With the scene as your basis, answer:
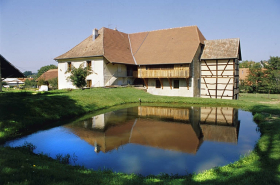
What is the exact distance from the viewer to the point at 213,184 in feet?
16.3

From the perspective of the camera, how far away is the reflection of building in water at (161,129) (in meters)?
9.65

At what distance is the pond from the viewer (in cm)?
736

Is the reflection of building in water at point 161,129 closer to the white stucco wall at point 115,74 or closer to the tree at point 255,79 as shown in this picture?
the white stucco wall at point 115,74

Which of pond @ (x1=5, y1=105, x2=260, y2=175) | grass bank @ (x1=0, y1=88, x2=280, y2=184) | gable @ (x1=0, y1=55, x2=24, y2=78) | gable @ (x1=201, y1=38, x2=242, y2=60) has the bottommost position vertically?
pond @ (x1=5, y1=105, x2=260, y2=175)

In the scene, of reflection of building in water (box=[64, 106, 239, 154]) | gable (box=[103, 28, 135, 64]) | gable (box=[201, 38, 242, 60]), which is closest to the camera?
reflection of building in water (box=[64, 106, 239, 154])

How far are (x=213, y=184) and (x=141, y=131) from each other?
22.2 ft

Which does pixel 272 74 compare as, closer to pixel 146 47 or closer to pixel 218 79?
pixel 218 79

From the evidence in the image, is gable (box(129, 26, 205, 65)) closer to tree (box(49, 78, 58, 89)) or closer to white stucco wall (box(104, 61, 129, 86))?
white stucco wall (box(104, 61, 129, 86))

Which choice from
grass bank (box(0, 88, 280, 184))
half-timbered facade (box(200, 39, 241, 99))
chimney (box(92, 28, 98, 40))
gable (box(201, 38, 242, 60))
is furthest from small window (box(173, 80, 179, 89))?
grass bank (box(0, 88, 280, 184))

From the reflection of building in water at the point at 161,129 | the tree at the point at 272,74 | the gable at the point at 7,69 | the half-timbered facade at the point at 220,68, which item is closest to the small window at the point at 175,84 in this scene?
the half-timbered facade at the point at 220,68

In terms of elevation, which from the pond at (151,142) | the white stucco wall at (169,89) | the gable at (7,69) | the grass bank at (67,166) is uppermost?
the gable at (7,69)

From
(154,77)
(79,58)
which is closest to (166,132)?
(154,77)

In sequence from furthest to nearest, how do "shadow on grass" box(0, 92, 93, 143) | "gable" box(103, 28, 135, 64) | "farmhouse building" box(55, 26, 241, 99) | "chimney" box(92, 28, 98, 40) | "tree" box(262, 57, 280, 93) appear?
"tree" box(262, 57, 280, 93) < "chimney" box(92, 28, 98, 40) < "gable" box(103, 28, 135, 64) < "farmhouse building" box(55, 26, 241, 99) < "shadow on grass" box(0, 92, 93, 143)

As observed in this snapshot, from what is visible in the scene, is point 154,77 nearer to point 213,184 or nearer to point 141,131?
point 141,131
